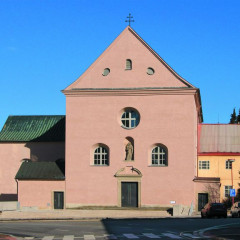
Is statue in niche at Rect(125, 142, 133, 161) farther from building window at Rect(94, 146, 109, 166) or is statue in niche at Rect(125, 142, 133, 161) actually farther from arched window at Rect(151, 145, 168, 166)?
arched window at Rect(151, 145, 168, 166)

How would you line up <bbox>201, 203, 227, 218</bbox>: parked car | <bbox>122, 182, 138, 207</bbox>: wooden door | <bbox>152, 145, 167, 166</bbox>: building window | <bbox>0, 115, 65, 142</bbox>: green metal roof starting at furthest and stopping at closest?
<bbox>0, 115, 65, 142</bbox>: green metal roof
<bbox>152, 145, 167, 166</bbox>: building window
<bbox>122, 182, 138, 207</bbox>: wooden door
<bbox>201, 203, 227, 218</bbox>: parked car

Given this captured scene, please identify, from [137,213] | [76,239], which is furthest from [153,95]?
[76,239]

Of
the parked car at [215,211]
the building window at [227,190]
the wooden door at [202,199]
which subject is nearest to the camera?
the parked car at [215,211]

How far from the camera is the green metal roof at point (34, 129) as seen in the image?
55.7 metres

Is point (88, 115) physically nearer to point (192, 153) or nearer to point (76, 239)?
point (192, 153)

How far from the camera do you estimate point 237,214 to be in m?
38.4

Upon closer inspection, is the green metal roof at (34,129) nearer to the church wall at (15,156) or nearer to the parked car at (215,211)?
the church wall at (15,156)

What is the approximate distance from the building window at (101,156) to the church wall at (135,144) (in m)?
0.64

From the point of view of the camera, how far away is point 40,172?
46594 mm

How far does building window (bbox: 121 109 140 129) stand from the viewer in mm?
45031

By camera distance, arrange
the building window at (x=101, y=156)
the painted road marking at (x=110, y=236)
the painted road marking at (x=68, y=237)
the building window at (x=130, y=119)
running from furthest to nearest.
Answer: the building window at (x=101, y=156)
the building window at (x=130, y=119)
the painted road marking at (x=68, y=237)
the painted road marking at (x=110, y=236)

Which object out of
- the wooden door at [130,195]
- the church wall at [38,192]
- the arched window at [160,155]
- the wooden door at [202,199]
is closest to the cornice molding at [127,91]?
the arched window at [160,155]

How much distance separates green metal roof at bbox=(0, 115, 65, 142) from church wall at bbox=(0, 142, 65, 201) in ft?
2.01

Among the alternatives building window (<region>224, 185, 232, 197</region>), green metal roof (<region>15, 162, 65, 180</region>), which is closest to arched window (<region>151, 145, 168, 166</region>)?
green metal roof (<region>15, 162, 65, 180</region>)
